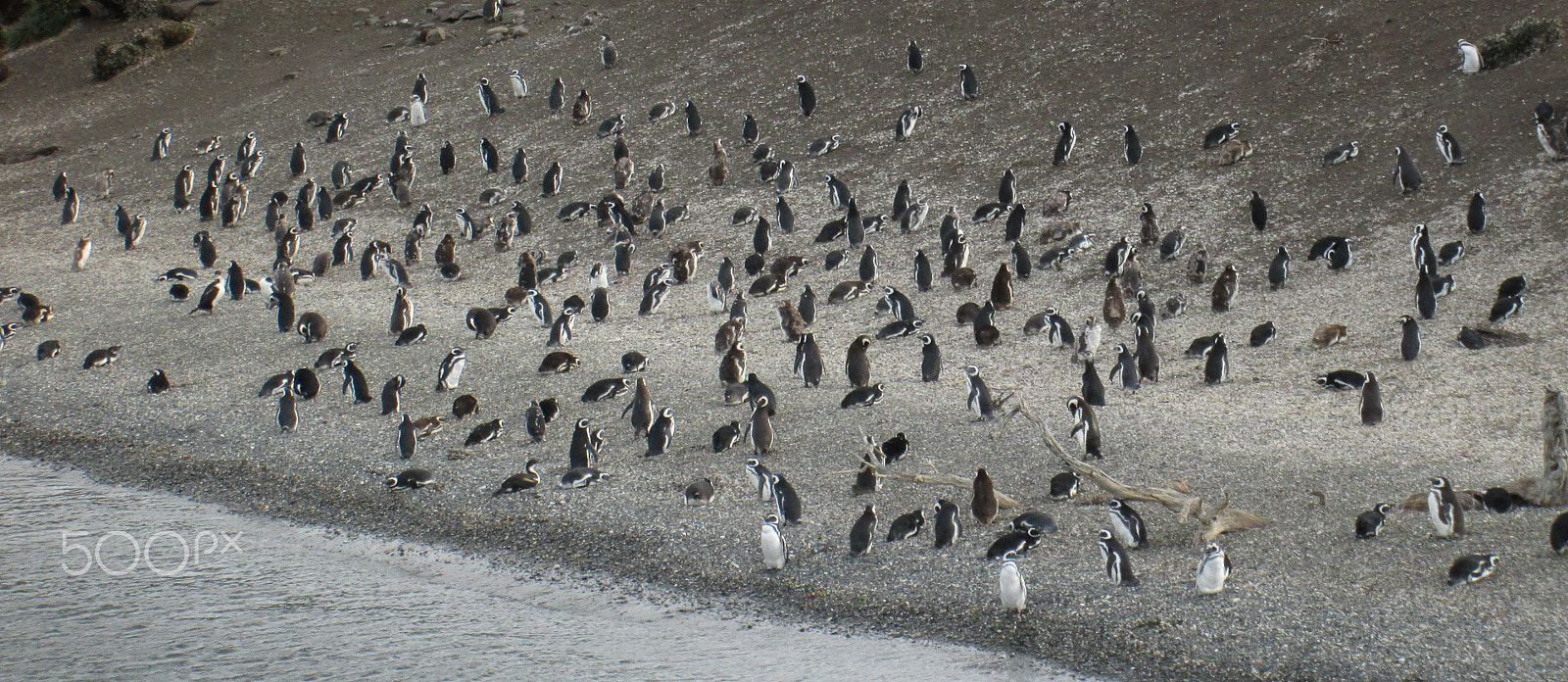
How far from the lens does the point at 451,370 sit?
16266 millimetres

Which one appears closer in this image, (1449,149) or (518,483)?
(518,483)

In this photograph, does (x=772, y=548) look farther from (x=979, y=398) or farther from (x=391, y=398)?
(x=391, y=398)

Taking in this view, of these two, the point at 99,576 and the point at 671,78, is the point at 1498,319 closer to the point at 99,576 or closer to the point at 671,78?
the point at 99,576

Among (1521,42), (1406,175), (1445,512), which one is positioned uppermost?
(1521,42)

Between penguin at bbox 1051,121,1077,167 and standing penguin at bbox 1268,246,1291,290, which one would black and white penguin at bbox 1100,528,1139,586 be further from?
penguin at bbox 1051,121,1077,167

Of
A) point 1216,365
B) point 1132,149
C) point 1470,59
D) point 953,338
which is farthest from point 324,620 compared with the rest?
point 1470,59

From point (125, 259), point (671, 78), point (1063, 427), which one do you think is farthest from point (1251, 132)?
point (125, 259)

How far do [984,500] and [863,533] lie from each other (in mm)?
1087

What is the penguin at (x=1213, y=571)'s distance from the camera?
9570 mm

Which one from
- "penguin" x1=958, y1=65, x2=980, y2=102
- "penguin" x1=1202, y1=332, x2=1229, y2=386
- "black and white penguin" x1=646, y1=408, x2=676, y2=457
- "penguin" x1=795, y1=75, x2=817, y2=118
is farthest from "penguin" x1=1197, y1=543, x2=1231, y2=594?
"penguin" x1=795, y1=75, x2=817, y2=118

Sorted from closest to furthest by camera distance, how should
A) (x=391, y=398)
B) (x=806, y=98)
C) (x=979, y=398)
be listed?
(x=979, y=398)
(x=391, y=398)
(x=806, y=98)

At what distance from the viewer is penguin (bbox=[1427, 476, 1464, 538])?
994 cm

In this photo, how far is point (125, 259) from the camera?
25125mm

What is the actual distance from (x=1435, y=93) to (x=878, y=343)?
34.9 feet
